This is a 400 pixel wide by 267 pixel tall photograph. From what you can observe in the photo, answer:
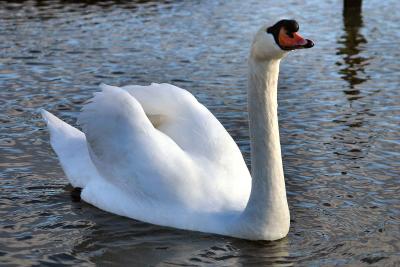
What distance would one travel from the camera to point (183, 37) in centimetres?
1645

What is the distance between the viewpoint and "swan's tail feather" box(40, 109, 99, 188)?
26.1 ft

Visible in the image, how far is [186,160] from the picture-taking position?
23.2 feet

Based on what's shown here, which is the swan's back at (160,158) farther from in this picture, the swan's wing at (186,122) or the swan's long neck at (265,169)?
the swan's long neck at (265,169)

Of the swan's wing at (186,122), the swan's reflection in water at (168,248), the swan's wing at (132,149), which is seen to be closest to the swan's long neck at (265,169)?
the swan's reflection in water at (168,248)

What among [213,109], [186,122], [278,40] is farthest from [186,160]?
[213,109]

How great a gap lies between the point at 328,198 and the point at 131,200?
180 cm

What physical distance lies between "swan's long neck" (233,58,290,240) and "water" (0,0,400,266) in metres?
0.17

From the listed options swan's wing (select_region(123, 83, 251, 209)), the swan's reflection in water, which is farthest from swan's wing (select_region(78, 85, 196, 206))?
Result: the swan's reflection in water

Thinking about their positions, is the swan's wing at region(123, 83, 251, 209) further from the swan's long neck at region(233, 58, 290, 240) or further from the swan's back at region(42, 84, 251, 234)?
the swan's long neck at region(233, 58, 290, 240)

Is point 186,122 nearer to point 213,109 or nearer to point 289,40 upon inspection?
point 289,40

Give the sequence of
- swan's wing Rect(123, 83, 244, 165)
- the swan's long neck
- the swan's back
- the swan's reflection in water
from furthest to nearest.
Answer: swan's wing Rect(123, 83, 244, 165), the swan's back, the swan's reflection in water, the swan's long neck

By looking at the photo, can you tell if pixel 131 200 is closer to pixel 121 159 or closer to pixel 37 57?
pixel 121 159

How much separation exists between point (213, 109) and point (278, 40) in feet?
16.8

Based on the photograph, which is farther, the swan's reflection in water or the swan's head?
the swan's reflection in water
